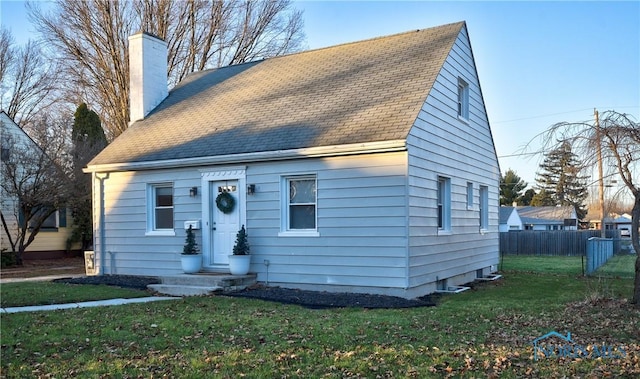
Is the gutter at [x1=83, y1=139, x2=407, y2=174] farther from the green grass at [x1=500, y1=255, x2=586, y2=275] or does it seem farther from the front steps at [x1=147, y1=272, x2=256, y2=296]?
the green grass at [x1=500, y1=255, x2=586, y2=275]

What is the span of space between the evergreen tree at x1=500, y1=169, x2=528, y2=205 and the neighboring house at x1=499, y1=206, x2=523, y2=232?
36.1 feet

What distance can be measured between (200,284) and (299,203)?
2.62 m

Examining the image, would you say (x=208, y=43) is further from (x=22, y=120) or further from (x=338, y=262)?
(x=338, y=262)

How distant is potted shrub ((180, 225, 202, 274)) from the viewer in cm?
1264

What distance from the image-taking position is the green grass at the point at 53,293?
10086 millimetres

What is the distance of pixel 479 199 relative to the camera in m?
15.8

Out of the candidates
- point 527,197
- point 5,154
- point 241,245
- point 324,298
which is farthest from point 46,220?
point 527,197

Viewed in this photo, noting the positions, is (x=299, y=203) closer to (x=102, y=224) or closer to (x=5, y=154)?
(x=102, y=224)

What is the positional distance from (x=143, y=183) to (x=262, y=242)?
381 cm

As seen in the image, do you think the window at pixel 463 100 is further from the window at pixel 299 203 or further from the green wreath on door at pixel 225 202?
the green wreath on door at pixel 225 202

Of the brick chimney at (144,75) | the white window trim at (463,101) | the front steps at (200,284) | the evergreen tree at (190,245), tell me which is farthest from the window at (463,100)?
the brick chimney at (144,75)

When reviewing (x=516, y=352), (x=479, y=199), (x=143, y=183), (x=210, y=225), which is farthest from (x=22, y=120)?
(x=516, y=352)

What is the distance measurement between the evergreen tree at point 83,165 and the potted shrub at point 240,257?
34.3ft

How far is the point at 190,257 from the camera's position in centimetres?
1261
